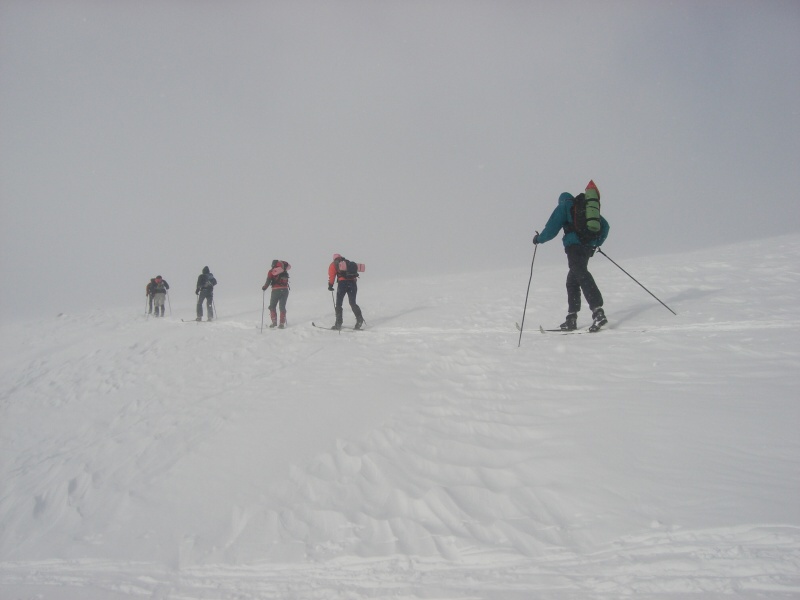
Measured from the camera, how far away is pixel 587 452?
313 centimetres

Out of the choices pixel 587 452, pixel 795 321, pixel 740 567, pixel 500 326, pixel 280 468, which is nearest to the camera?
pixel 740 567

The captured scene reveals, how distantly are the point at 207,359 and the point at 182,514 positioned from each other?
6.01 m

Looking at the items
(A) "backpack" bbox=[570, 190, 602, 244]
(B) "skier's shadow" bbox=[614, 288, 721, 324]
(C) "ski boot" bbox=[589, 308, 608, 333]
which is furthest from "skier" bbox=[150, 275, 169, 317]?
(B) "skier's shadow" bbox=[614, 288, 721, 324]

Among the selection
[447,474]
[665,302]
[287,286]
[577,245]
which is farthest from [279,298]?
[665,302]

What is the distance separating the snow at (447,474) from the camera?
7.55 feet

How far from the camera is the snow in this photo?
2.30m

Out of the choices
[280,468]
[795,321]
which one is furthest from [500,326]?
[280,468]

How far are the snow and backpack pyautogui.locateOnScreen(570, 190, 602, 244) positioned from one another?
1.59m

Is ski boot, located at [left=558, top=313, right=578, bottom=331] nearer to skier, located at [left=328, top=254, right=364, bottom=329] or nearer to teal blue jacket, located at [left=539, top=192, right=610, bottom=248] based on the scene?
teal blue jacket, located at [left=539, top=192, right=610, bottom=248]

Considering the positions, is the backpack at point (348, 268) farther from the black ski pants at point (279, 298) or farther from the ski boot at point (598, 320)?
the ski boot at point (598, 320)

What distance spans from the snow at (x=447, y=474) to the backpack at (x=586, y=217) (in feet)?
5.22

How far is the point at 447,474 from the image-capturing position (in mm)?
3336

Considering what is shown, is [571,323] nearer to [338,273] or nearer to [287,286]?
[338,273]

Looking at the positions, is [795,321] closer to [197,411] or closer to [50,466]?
[197,411]
